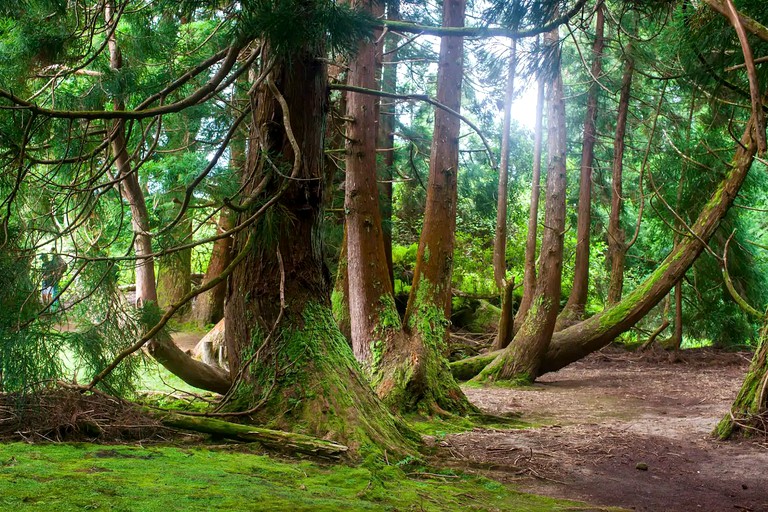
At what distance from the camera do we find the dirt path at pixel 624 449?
15.1 feet

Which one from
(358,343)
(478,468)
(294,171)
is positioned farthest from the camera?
(358,343)

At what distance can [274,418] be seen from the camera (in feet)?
14.0

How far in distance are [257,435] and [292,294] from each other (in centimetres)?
99

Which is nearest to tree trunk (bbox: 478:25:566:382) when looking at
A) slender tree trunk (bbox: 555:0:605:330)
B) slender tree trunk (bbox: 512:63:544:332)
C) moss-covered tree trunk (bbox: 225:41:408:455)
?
slender tree trunk (bbox: 555:0:605:330)

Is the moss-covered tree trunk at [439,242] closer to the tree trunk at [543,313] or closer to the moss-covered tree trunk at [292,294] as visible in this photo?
the tree trunk at [543,313]

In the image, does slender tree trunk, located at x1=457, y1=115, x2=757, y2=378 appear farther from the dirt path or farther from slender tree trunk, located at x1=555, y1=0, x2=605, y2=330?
slender tree trunk, located at x1=555, y1=0, x2=605, y2=330

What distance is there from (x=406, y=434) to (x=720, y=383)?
741 cm

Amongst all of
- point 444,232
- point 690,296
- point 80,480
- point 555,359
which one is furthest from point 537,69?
point 690,296

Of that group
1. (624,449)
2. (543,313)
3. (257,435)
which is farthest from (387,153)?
(257,435)

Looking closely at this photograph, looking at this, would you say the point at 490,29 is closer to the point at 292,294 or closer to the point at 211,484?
the point at 292,294

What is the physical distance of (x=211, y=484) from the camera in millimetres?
2910

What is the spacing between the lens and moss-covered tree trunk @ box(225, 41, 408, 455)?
4348mm

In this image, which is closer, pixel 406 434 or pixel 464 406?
pixel 406 434

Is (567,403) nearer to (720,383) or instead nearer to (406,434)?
(720,383)
